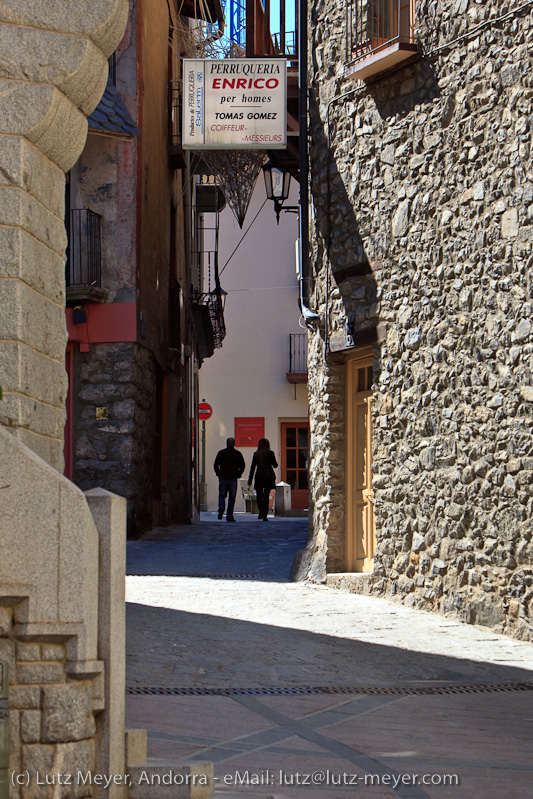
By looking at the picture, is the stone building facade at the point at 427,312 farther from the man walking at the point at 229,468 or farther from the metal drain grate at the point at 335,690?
the man walking at the point at 229,468

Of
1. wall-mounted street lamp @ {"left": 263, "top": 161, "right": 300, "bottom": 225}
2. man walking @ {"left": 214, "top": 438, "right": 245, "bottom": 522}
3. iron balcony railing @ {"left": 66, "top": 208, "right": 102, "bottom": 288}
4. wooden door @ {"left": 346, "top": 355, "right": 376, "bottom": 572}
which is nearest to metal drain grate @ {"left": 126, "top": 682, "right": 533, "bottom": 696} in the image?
wooden door @ {"left": 346, "top": 355, "right": 376, "bottom": 572}

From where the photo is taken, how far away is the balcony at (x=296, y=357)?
30062 mm

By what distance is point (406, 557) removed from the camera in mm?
9383

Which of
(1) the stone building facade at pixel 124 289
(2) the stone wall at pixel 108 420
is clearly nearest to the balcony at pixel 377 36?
(1) the stone building facade at pixel 124 289

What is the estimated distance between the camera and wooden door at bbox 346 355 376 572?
10.4 metres

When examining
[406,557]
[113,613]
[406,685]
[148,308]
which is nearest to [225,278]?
[148,308]

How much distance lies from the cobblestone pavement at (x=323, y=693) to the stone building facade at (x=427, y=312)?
1.86ft

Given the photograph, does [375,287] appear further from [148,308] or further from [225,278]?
[225,278]

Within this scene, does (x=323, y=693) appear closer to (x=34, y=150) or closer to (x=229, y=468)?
(x=34, y=150)

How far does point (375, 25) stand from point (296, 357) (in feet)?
66.6

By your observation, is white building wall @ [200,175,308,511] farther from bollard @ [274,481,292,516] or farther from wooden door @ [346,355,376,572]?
wooden door @ [346,355,376,572]

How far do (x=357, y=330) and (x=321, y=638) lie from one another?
3.45 meters

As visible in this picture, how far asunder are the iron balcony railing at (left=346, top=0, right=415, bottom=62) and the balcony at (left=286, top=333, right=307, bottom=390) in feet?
65.1

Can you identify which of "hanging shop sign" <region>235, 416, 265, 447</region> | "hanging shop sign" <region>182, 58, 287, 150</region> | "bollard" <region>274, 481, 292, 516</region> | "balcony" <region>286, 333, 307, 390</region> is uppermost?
"hanging shop sign" <region>182, 58, 287, 150</region>
